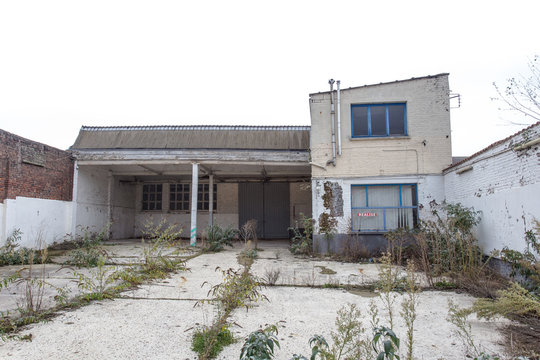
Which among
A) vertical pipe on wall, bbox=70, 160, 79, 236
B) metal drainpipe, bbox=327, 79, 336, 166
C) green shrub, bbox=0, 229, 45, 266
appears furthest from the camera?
vertical pipe on wall, bbox=70, 160, 79, 236

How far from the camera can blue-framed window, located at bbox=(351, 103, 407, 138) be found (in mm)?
10430

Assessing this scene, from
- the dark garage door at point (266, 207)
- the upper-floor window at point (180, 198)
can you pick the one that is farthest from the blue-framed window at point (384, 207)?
the upper-floor window at point (180, 198)

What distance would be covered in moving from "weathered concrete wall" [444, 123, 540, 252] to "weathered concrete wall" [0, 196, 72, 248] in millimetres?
11142

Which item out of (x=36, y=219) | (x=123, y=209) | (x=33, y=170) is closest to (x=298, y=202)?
(x=123, y=209)

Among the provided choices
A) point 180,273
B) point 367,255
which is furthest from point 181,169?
point 367,255

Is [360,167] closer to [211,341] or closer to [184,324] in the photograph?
[184,324]

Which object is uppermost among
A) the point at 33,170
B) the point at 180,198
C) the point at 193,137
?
the point at 193,137

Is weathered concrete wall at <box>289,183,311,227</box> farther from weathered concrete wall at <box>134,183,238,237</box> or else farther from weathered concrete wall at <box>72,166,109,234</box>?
weathered concrete wall at <box>72,166,109,234</box>

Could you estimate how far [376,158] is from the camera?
33.6 feet

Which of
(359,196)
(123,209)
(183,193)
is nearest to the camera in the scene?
(359,196)

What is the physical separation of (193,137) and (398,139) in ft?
29.2

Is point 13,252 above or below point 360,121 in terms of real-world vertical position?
below

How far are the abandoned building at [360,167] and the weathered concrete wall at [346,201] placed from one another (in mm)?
32

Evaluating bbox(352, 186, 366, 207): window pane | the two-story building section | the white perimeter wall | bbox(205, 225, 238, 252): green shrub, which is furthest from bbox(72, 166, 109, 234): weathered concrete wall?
bbox(352, 186, 366, 207): window pane
